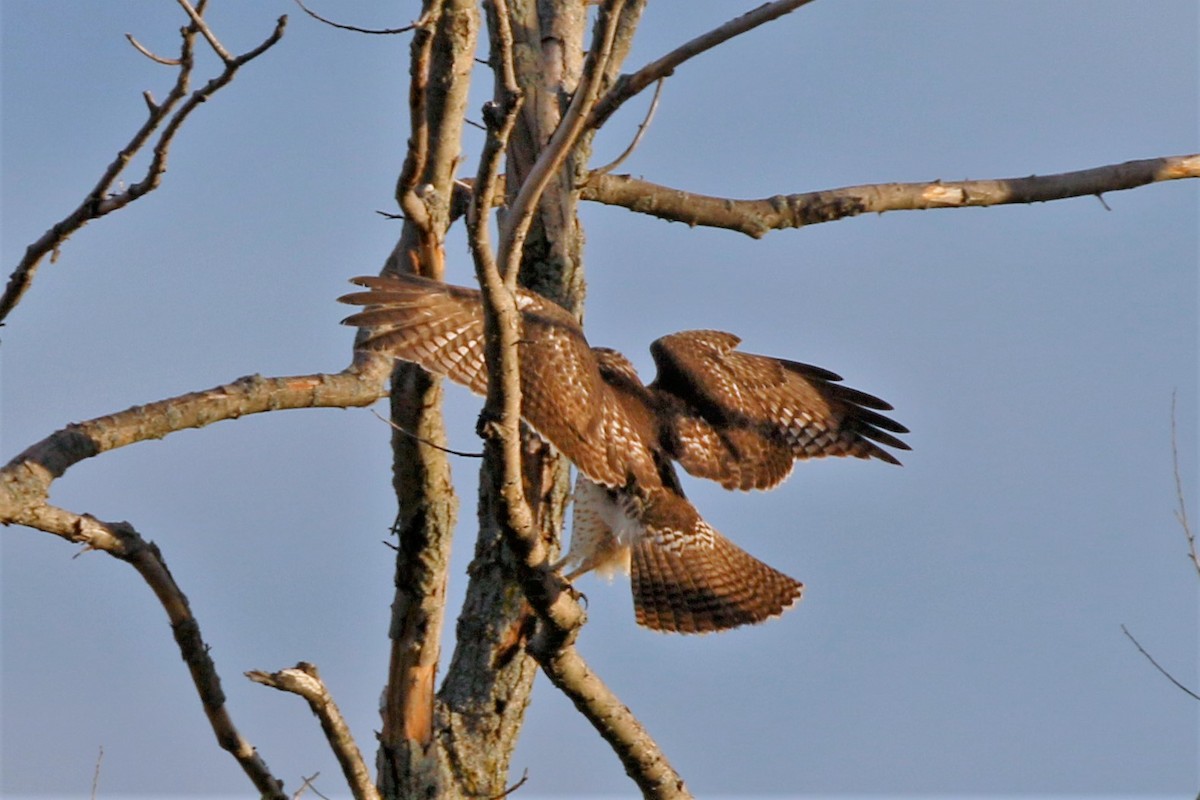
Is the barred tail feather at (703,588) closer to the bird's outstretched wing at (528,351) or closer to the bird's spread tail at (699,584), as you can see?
the bird's spread tail at (699,584)

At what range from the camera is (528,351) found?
16.4ft

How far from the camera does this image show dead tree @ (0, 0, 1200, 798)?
339 cm

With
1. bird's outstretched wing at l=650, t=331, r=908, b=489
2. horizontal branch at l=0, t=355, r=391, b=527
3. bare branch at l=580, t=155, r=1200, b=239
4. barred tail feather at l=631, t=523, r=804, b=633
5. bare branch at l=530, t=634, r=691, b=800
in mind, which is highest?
bare branch at l=580, t=155, r=1200, b=239

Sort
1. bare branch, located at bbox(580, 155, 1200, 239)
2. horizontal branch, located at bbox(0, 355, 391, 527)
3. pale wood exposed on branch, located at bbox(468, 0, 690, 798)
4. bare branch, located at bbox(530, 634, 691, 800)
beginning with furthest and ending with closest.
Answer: bare branch, located at bbox(580, 155, 1200, 239) < bare branch, located at bbox(530, 634, 691, 800) < horizontal branch, located at bbox(0, 355, 391, 527) < pale wood exposed on branch, located at bbox(468, 0, 690, 798)

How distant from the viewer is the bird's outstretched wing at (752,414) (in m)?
5.97

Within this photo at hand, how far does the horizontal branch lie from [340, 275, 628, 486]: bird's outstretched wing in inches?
8.2

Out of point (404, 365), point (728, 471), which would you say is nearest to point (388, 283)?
point (404, 365)

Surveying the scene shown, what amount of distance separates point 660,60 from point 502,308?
0.70m

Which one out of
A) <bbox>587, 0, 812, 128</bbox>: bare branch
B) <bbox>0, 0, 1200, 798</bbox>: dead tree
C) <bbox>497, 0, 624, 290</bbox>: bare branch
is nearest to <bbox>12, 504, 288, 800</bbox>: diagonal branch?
<bbox>0, 0, 1200, 798</bbox>: dead tree

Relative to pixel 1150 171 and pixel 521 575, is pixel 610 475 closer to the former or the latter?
pixel 521 575

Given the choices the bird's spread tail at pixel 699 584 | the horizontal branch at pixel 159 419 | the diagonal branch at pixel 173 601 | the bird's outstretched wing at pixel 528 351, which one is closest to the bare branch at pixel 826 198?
the bird's outstretched wing at pixel 528 351

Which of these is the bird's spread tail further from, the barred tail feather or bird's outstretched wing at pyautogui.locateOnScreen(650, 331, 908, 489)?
bird's outstretched wing at pyautogui.locateOnScreen(650, 331, 908, 489)

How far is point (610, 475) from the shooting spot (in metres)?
5.11

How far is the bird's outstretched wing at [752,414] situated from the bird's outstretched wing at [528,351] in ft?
2.17
